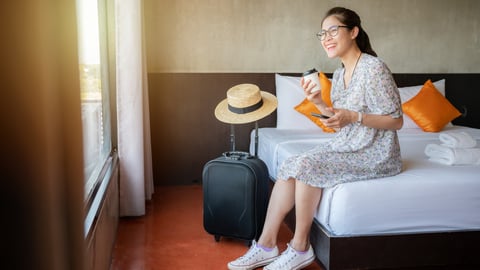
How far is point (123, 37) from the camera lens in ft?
8.80

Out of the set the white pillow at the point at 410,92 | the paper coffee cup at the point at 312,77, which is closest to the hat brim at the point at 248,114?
the paper coffee cup at the point at 312,77

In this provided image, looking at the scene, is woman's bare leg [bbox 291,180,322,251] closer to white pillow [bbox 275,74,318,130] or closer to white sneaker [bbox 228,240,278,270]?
white sneaker [bbox 228,240,278,270]

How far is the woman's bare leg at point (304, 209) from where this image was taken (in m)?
2.08

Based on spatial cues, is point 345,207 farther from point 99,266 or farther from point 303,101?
point 303,101

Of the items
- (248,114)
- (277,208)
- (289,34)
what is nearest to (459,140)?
(277,208)

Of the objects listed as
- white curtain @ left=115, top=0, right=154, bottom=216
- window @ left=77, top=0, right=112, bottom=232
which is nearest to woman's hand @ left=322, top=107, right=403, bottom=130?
window @ left=77, top=0, right=112, bottom=232

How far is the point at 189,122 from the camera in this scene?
3707mm

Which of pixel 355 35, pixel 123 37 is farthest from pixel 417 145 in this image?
pixel 123 37

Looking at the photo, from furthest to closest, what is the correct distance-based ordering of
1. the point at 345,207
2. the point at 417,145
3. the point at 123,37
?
the point at 417,145 → the point at 123,37 → the point at 345,207

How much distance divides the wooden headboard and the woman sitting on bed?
1575 mm

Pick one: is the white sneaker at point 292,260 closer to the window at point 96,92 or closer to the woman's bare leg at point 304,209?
the woman's bare leg at point 304,209

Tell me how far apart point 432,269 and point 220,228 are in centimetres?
116

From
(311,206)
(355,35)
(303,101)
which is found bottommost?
(311,206)

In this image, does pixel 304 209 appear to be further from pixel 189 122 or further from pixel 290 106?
pixel 189 122
